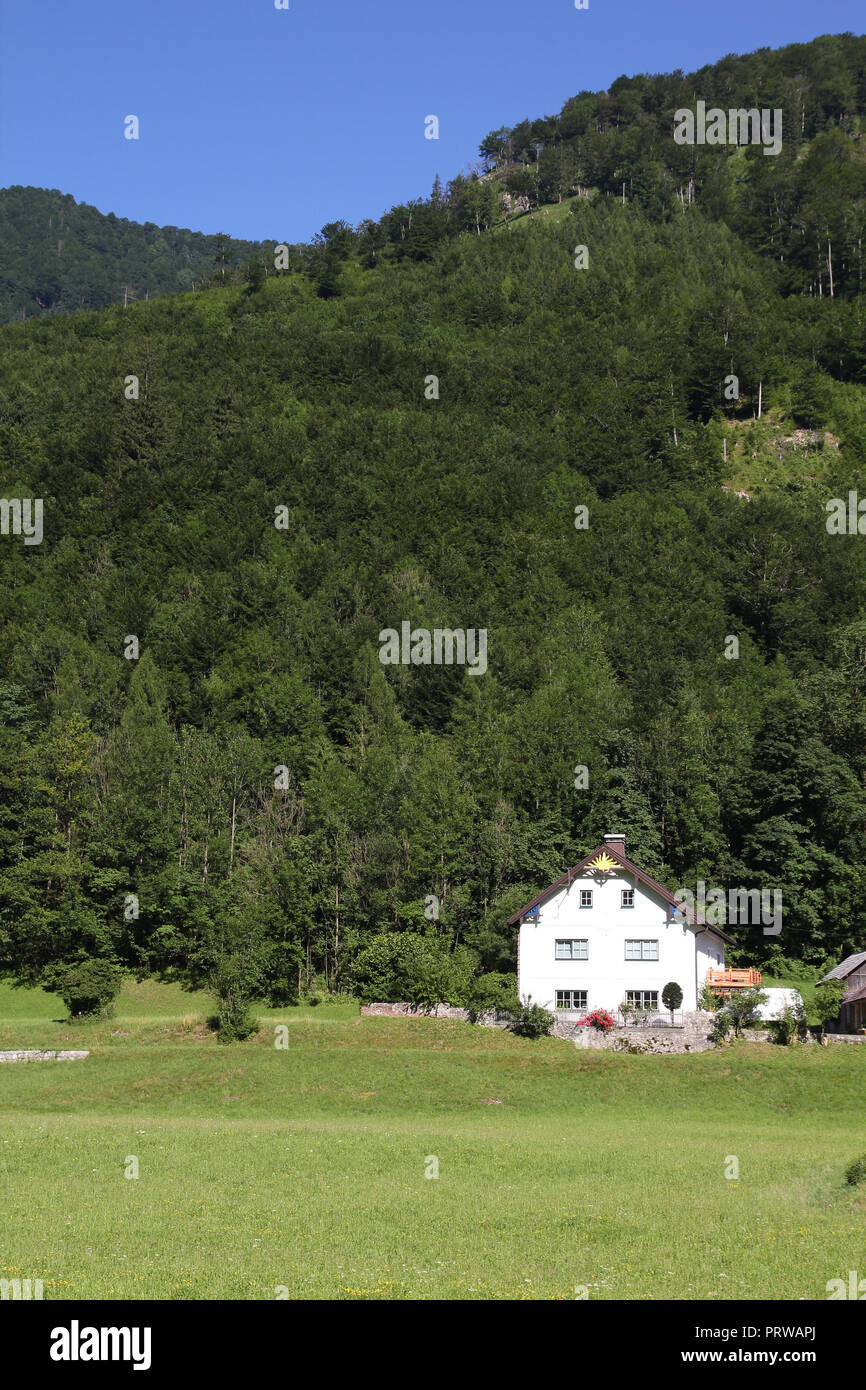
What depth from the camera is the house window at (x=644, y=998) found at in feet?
176

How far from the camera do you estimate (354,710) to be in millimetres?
87750

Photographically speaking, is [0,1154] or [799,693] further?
[799,693]

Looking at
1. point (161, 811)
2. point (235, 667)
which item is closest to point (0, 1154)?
point (161, 811)

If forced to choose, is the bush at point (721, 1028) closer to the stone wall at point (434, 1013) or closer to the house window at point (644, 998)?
the house window at point (644, 998)

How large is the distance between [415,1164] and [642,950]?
27.5 metres

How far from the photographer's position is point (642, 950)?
54594 mm

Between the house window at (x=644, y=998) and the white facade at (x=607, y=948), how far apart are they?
0.05 m

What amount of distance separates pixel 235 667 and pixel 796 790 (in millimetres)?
45984

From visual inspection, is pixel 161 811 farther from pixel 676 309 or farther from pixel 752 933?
pixel 676 309

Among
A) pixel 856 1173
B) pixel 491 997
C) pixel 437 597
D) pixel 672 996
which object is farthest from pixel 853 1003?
pixel 437 597

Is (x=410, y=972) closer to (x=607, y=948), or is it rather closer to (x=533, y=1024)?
(x=533, y=1024)

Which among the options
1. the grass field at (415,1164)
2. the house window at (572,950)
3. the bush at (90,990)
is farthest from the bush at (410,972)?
the bush at (90,990)

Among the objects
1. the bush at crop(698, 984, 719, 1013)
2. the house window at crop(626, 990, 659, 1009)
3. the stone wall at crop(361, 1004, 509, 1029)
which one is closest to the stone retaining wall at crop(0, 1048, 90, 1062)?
the stone wall at crop(361, 1004, 509, 1029)

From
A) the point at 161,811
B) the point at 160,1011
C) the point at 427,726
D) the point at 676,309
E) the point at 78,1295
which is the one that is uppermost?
the point at 676,309
